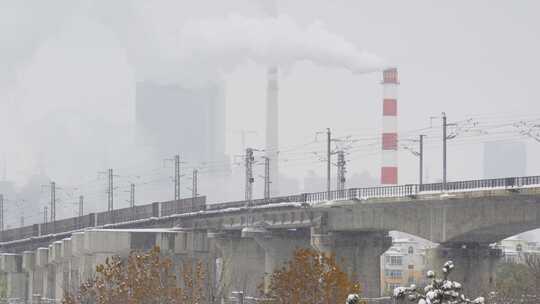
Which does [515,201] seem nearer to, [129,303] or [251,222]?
[129,303]

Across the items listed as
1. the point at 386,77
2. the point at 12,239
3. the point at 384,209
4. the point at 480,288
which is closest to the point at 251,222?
the point at 384,209

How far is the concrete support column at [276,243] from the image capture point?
289 feet

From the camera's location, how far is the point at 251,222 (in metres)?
88.9

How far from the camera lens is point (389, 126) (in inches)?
6919

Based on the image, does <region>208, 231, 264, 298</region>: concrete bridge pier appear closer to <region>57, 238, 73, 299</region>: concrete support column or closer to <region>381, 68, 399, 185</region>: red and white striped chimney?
<region>57, 238, 73, 299</region>: concrete support column

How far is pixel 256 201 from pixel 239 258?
626 cm

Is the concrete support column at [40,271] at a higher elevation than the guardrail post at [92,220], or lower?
lower

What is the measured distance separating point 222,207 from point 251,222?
8.40m

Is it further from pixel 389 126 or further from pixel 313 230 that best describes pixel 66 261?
pixel 389 126

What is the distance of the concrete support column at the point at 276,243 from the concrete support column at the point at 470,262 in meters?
15.6

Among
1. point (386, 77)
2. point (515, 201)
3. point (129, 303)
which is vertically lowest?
point (129, 303)

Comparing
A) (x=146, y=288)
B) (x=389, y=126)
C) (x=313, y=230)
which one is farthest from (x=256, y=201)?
(x=389, y=126)

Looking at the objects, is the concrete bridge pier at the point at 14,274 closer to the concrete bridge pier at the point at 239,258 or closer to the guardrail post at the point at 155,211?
the guardrail post at the point at 155,211

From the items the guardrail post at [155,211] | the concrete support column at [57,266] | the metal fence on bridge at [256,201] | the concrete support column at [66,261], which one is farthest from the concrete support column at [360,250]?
the concrete support column at [57,266]
